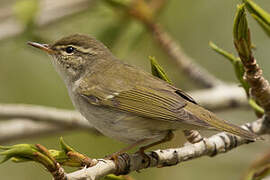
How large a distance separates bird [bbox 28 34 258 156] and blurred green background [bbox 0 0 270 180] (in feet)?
1.15

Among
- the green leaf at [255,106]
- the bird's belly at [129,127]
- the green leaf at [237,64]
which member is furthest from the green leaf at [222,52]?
the bird's belly at [129,127]

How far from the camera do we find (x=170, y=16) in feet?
19.3

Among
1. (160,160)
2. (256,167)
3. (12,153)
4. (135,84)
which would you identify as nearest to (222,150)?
(256,167)

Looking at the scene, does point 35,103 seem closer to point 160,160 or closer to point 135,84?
point 135,84

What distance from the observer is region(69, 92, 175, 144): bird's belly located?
290 centimetres

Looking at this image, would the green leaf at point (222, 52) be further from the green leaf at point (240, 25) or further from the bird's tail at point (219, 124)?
the bird's tail at point (219, 124)

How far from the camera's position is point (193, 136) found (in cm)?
261

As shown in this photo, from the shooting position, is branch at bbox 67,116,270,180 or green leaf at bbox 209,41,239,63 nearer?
branch at bbox 67,116,270,180

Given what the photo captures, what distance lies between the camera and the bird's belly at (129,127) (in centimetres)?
290

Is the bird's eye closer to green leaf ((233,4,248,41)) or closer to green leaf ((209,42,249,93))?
green leaf ((209,42,249,93))

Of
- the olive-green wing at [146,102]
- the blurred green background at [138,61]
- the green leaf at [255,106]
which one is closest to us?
the green leaf at [255,106]

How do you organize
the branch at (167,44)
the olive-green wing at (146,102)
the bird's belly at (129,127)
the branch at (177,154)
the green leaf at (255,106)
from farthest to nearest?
1. the branch at (167,44)
2. the bird's belly at (129,127)
3. the olive-green wing at (146,102)
4. the green leaf at (255,106)
5. the branch at (177,154)

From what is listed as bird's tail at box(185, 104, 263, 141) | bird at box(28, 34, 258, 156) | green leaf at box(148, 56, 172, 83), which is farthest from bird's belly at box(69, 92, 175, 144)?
green leaf at box(148, 56, 172, 83)

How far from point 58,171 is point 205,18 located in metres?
4.64
